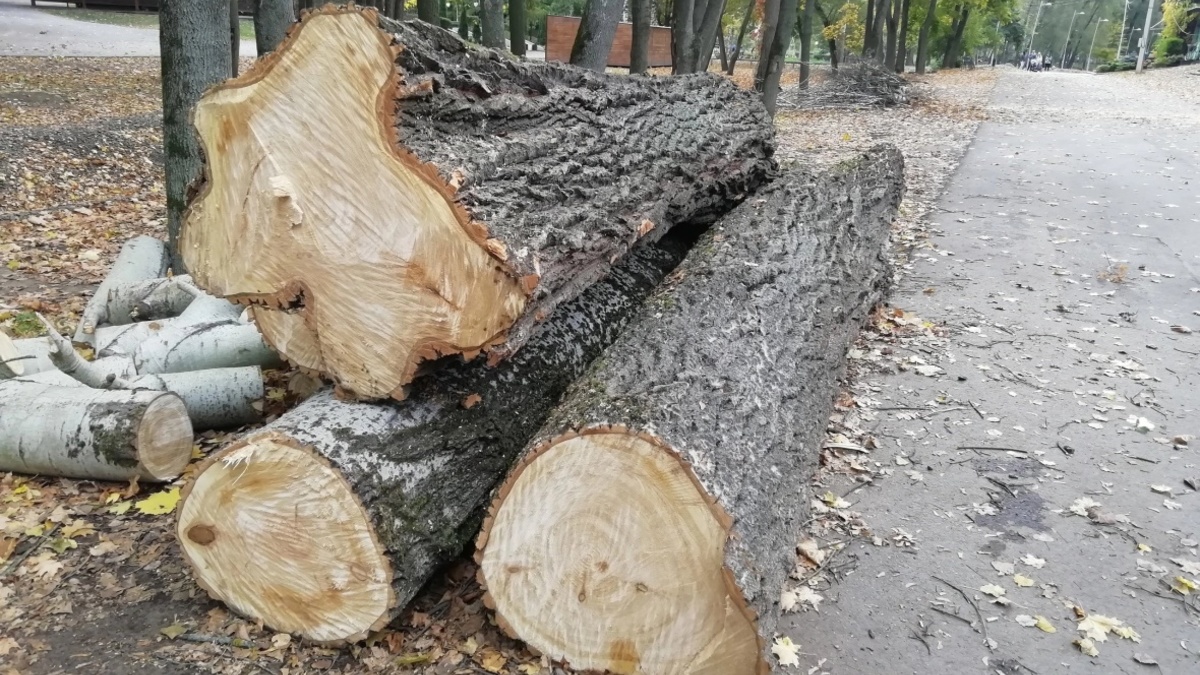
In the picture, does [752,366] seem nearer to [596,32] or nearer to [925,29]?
[596,32]

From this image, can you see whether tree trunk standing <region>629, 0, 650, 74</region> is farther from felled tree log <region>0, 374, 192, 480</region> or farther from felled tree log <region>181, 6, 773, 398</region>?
felled tree log <region>0, 374, 192, 480</region>

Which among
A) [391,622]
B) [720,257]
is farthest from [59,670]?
[720,257]

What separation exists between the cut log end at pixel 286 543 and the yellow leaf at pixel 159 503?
631mm

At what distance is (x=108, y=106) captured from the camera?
11.7 meters

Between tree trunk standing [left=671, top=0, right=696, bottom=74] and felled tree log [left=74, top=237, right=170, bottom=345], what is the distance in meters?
7.30

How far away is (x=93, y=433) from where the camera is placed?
3.30 m

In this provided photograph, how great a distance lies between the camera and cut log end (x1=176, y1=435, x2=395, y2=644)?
8.42 ft

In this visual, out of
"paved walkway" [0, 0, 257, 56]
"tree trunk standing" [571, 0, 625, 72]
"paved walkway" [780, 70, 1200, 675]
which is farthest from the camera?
"paved walkway" [0, 0, 257, 56]

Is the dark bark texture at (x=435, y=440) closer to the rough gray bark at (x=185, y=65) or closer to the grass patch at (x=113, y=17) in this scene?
the rough gray bark at (x=185, y=65)

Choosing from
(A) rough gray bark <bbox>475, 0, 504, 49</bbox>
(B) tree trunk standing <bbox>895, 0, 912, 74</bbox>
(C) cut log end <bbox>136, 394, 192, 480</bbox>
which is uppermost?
(B) tree trunk standing <bbox>895, 0, 912, 74</bbox>

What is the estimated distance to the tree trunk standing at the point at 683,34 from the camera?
10539mm

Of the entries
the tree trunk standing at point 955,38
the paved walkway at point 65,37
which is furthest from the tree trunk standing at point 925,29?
the paved walkway at point 65,37

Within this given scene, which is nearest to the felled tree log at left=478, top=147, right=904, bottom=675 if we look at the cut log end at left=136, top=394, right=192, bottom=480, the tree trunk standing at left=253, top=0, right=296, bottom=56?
the cut log end at left=136, top=394, right=192, bottom=480

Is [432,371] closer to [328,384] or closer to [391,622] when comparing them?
[328,384]
